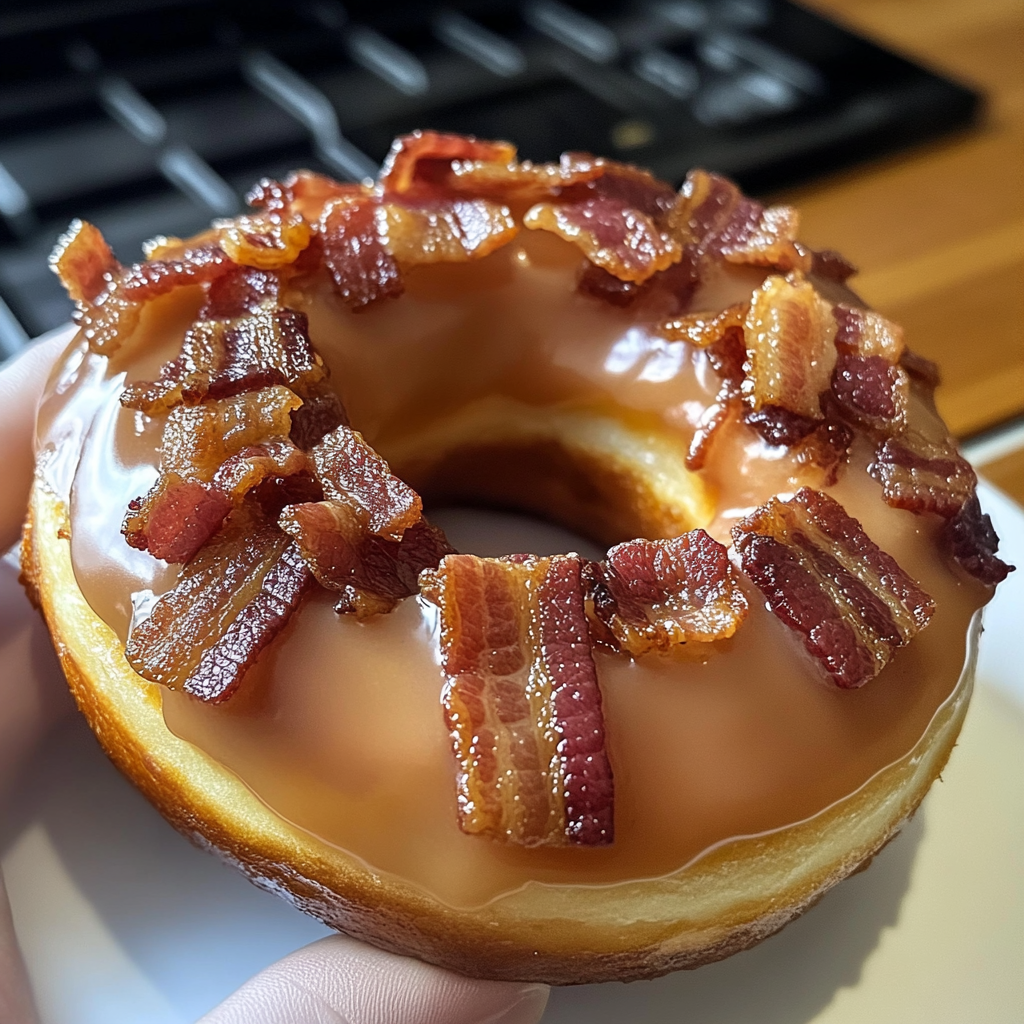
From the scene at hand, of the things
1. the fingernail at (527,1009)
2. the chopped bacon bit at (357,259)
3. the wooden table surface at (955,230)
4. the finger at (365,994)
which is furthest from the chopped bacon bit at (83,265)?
the wooden table surface at (955,230)

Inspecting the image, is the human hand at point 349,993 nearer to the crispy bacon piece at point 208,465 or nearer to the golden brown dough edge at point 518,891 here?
the golden brown dough edge at point 518,891

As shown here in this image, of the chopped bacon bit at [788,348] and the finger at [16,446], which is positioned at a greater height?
the chopped bacon bit at [788,348]

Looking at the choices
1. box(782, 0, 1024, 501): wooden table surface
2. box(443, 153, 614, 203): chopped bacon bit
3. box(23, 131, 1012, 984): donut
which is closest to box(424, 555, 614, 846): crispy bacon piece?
box(23, 131, 1012, 984): donut

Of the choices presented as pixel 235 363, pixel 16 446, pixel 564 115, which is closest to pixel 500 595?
pixel 235 363

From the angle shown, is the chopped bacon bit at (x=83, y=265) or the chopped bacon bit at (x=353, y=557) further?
the chopped bacon bit at (x=83, y=265)

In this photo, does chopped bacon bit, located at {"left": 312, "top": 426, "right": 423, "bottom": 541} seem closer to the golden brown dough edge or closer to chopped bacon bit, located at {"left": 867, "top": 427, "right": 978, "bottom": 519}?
the golden brown dough edge

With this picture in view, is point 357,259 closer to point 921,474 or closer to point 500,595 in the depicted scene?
point 500,595

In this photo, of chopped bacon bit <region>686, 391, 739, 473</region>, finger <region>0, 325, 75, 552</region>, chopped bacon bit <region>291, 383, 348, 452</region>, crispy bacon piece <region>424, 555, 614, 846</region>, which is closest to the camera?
crispy bacon piece <region>424, 555, 614, 846</region>
